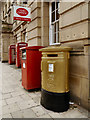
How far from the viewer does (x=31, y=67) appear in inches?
147

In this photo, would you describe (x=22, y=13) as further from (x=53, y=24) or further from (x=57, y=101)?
(x=57, y=101)

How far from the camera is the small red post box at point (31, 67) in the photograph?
12.0ft

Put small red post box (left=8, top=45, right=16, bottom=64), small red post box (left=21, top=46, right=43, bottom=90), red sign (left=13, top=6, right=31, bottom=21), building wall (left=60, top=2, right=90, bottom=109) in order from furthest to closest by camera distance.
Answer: small red post box (left=8, top=45, right=16, bottom=64)
red sign (left=13, top=6, right=31, bottom=21)
small red post box (left=21, top=46, right=43, bottom=90)
building wall (left=60, top=2, right=90, bottom=109)

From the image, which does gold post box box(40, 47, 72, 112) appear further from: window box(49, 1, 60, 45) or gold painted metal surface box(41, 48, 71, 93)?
window box(49, 1, 60, 45)

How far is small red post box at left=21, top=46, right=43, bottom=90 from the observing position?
145 inches

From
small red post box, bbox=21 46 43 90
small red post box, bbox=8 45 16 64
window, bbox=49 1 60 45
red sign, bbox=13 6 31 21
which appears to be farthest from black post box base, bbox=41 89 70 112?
small red post box, bbox=8 45 16 64

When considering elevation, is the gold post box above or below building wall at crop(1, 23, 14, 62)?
below

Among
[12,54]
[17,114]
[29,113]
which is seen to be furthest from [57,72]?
[12,54]

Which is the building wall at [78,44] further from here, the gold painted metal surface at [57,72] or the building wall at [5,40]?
the building wall at [5,40]

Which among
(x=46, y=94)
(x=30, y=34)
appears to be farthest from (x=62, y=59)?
(x=30, y=34)

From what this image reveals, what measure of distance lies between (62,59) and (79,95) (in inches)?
44.7

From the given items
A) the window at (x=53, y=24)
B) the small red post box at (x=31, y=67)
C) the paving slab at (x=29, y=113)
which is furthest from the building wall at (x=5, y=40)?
the paving slab at (x=29, y=113)

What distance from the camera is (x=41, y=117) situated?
7.68 feet

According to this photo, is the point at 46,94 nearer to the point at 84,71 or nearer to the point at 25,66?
the point at 84,71
